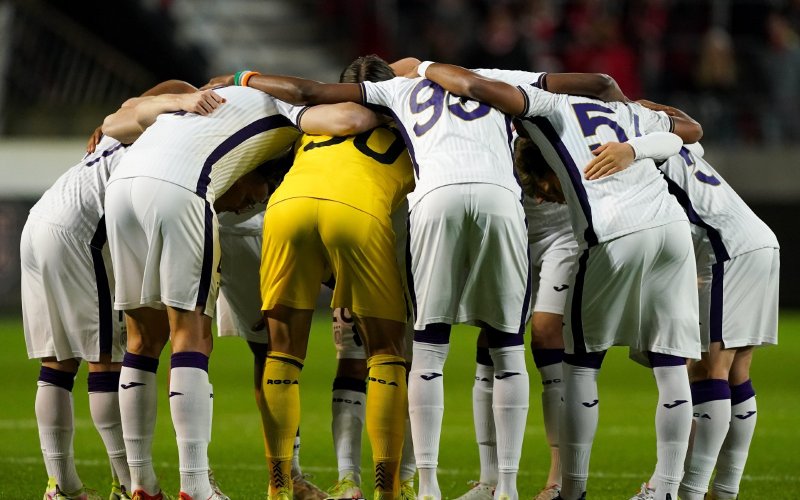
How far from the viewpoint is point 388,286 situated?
5.70m

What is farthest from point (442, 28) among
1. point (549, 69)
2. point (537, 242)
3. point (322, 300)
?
point (537, 242)

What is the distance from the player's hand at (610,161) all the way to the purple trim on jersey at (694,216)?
551 millimetres

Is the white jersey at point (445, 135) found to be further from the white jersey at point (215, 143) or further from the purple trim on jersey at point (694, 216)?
the purple trim on jersey at point (694, 216)

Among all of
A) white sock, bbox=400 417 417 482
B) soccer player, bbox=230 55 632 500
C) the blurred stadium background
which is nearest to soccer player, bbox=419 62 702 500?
soccer player, bbox=230 55 632 500

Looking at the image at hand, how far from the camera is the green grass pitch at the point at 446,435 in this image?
713cm

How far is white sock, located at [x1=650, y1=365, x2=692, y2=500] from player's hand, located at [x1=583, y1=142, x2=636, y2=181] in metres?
0.89

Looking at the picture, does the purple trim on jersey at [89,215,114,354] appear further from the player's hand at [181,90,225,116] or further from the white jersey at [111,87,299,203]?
the player's hand at [181,90,225,116]

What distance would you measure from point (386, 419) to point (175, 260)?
1153mm

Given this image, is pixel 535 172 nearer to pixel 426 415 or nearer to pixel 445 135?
pixel 445 135

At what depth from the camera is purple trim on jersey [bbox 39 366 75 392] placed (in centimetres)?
611

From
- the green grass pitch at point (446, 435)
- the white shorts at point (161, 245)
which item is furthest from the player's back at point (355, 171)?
the green grass pitch at point (446, 435)

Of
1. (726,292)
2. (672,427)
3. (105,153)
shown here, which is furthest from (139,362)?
(726,292)

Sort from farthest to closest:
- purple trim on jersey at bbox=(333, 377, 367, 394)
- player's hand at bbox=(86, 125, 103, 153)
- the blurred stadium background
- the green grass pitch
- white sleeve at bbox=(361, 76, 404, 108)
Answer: the blurred stadium background, the green grass pitch, player's hand at bbox=(86, 125, 103, 153), purple trim on jersey at bbox=(333, 377, 367, 394), white sleeve at bbox=(361, 76, 404, 108)

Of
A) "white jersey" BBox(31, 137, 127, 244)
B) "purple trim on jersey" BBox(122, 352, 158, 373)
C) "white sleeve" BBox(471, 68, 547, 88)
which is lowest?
"purple trim on jersey" BBox(122, 352, 158, 373)
